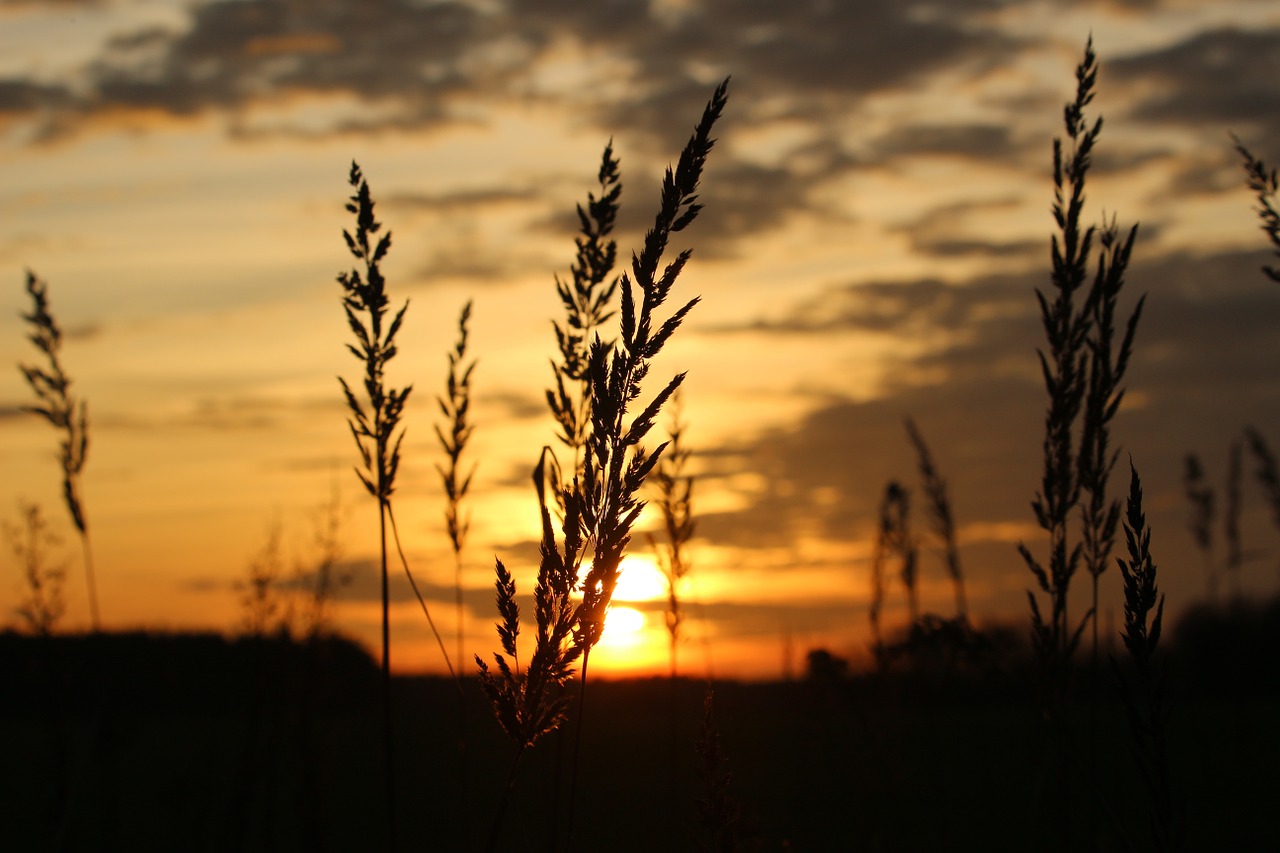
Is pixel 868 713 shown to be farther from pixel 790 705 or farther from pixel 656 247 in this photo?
pixel 790 705

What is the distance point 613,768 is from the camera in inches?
342

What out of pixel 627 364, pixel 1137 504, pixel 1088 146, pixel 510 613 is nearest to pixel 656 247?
pixel 627 364

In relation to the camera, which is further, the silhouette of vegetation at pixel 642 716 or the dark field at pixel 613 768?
the dark field at pixel 613 768

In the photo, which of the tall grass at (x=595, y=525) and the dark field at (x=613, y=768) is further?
the dark field at (x=613, y=768)

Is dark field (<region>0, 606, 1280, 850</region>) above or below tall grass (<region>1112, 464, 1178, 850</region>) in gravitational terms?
below

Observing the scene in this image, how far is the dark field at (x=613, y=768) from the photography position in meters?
4.10

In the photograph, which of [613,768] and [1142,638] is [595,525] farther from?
[613,768]

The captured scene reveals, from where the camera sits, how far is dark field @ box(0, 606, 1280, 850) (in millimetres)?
4102

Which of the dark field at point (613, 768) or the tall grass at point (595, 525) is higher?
the tall grass at point (595, 525)

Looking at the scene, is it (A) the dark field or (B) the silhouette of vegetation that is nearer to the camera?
(B) the silhouette of vegetation

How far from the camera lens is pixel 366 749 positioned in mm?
10805

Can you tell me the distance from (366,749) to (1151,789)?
9.71 metres

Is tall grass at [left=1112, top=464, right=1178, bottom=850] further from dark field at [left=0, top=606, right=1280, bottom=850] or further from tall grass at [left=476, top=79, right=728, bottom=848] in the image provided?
tall grass at [left=476, top=79, right=728, bottom=848]

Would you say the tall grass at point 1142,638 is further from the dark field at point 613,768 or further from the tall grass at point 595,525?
the tall grass at point 595,525
